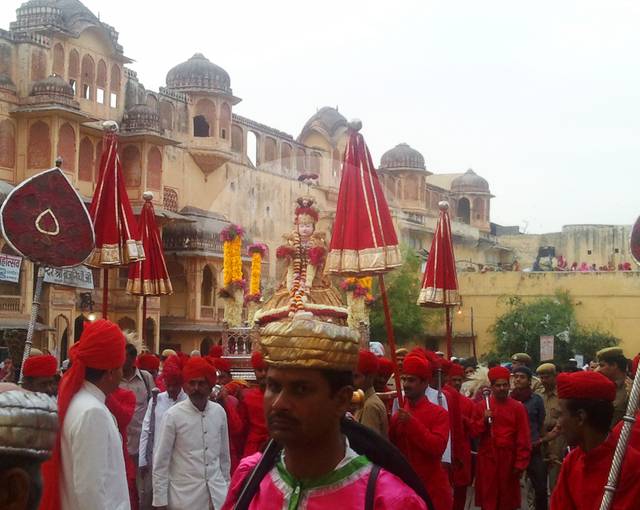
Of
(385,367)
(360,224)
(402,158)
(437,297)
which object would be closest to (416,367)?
(385,367)

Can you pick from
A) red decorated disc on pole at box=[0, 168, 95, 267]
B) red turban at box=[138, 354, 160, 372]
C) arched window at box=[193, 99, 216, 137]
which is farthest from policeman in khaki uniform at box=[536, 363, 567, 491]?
arched window at box=[193, 99, 216, 137]

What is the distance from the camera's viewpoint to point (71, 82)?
32.9m

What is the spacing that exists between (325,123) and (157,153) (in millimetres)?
15105

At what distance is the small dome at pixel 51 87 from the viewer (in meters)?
30.8

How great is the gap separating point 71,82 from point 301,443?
30.8 m

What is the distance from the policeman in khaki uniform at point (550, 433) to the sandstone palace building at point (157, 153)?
17704mm

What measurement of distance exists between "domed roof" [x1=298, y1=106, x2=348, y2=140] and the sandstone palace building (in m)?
0.06

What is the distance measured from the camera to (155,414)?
9445 mm

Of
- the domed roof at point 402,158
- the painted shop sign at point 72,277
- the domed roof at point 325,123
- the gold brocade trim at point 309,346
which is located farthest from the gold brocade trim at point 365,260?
the domed roof at point 402,158

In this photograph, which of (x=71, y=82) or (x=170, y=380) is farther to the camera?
(x=71, y=82)

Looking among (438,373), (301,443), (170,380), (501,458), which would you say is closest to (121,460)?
(301,443)

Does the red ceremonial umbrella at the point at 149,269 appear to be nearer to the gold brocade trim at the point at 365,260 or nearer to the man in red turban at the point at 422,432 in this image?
the gold brocade trim at the point at 365,260

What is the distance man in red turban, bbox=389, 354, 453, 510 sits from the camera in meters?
7.97

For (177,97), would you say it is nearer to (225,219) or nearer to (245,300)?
(225,219)
